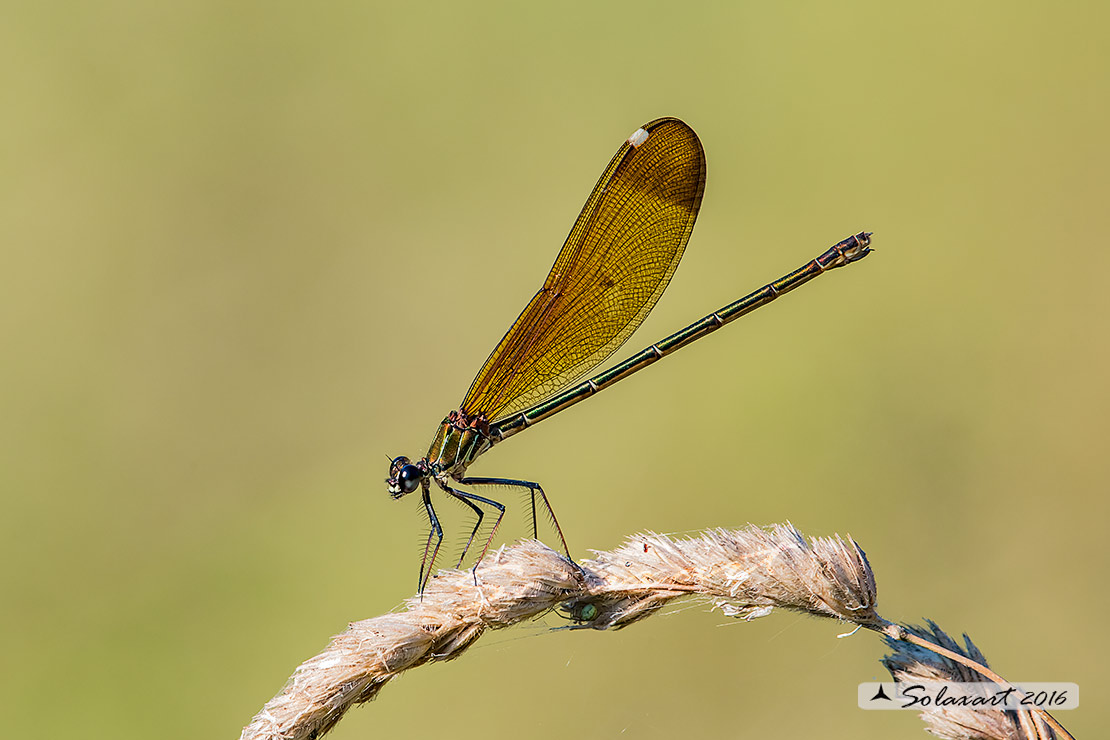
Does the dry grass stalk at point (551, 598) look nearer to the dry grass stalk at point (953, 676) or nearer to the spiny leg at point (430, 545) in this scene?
the dry grass stalk at point (953, 676)

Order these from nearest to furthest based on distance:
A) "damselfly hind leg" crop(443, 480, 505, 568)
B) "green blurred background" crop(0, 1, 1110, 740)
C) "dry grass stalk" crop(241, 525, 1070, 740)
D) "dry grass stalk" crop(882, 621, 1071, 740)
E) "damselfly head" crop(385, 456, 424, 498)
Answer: "dry grass stalk" crop(882, 621, 1071, 740) → "dry grass stalk" crop(241, 525, 1070, 740) → "damselfly hind leg" crop(443, 480, 505, 568) → "damselfly head" crop(385, 456, 424, 498) → "green blurred background" crop(0, 1, 1110, 740)

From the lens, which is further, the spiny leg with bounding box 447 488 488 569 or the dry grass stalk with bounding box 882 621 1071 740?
the spiny leg with bounding box 447 488 488 569

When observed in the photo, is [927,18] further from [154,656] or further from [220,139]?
[154,656]

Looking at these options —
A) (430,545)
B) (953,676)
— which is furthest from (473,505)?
(953,676)

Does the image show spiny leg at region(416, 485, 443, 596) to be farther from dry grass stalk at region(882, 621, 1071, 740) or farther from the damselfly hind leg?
dry grass stalk at region(882, 621, 1071, 740)

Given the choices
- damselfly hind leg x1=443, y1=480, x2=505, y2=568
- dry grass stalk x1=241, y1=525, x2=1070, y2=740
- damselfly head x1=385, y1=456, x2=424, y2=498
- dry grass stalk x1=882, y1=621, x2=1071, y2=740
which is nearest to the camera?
dry grass stalk x1=882, y1=621, x2=1071, y2=740

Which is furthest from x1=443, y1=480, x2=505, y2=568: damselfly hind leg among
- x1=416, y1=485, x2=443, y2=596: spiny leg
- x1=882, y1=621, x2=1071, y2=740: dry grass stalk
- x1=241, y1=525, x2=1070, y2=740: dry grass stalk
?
x1=882, y1=621, x2=1071, y2=740: dry grass stalk

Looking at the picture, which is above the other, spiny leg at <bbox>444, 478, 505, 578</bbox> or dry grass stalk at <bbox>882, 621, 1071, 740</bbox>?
spiny leg at <bbox>444, 478, 505, 578</bbox>
